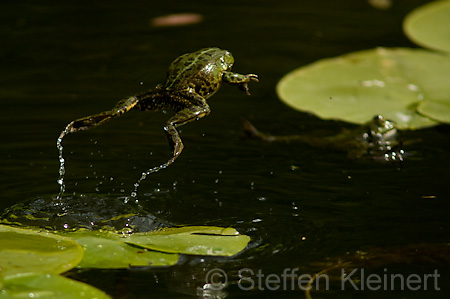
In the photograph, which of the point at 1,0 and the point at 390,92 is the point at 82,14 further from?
the point at 390,92

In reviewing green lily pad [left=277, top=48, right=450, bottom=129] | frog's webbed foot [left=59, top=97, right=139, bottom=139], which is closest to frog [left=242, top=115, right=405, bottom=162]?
green lily pad [left=277, top=48, right=450, bottom=129]

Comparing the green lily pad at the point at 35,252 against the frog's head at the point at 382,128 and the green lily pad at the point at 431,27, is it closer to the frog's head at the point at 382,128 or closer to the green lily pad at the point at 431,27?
the frog's head at the point at 382,128

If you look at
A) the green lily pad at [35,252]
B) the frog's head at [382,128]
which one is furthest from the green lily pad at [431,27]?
the green lily pad at [35,252]

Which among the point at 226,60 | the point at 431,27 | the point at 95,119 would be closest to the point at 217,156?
the point at 226,60

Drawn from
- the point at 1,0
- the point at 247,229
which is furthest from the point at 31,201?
the point at 1,0

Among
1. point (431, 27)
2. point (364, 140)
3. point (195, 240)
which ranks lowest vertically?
point (364, 140)

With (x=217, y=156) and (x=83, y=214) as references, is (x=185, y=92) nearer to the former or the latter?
(x=83, y=214)

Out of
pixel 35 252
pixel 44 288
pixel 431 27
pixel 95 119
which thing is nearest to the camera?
pixel 44 288
